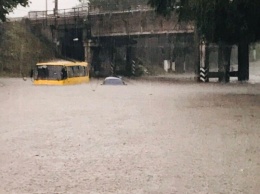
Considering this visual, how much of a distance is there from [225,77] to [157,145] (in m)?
38.3

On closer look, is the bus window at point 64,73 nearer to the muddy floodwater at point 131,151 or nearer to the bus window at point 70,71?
the bus window at point 70,71

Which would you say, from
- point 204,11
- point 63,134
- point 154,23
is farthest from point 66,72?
point 63,134

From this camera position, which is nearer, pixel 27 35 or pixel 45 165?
pixel 45 165

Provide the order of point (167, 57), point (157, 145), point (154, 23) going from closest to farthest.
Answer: point (157, 145)
point (154, 23)
point (167, 57)

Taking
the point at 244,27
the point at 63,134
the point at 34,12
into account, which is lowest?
the point at 63,134

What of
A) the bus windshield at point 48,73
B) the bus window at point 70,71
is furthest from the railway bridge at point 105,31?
the bus windshield at point 48,73

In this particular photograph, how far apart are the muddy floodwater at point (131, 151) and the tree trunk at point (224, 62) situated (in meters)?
28.0

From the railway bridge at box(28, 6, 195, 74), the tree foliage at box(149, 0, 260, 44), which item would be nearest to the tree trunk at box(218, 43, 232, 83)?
the railway bridge at box(28, 6, 195, 74)

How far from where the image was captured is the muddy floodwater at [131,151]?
29.4 ft

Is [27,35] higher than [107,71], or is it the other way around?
[27,35]

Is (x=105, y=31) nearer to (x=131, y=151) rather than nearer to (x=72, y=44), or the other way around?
(x=72, y=44)

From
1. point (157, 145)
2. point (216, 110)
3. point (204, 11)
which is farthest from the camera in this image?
point (204, 11)

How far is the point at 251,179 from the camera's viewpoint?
30.4 feet

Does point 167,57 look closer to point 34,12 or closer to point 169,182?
point 34,12
